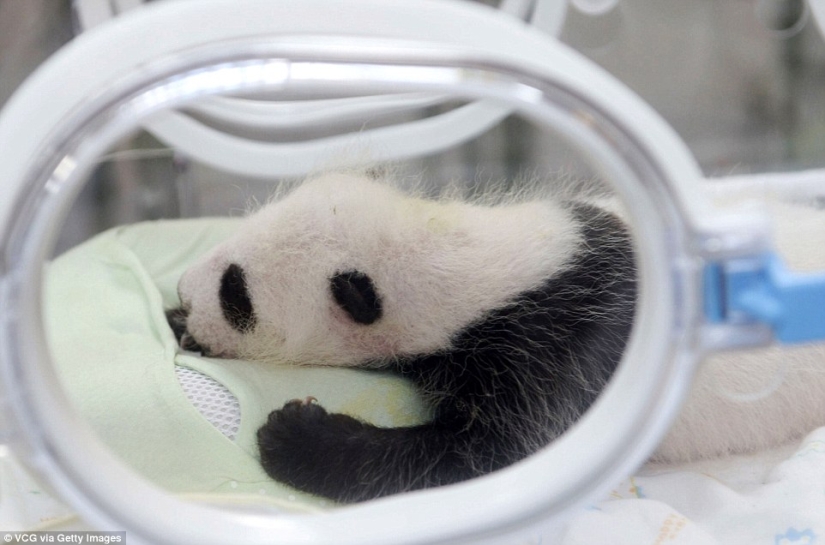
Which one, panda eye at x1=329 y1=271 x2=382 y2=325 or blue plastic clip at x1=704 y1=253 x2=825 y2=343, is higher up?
blue plastic clip at x1=704 y1=253 x2=825 y2=343

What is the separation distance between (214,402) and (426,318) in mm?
243

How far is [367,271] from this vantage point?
2.60 ft

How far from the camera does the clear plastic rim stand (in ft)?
1.38

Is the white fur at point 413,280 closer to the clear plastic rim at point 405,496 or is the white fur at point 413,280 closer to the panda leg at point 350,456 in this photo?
the panda leg at point 350,456

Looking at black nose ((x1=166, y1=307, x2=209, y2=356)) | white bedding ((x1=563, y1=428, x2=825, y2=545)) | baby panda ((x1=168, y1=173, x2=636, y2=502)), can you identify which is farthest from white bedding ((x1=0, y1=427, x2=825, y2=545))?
black nose ((x1=166, y1=307, x2=209, y2=356))

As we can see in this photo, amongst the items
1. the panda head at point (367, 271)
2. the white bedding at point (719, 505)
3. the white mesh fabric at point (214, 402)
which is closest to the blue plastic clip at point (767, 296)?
the white bedding at point (719, 505)

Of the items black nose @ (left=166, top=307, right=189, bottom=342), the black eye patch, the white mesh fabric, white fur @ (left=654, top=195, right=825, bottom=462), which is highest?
the black eye patch

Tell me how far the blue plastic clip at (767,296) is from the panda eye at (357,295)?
405 mm

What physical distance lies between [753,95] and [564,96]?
1.43 meters

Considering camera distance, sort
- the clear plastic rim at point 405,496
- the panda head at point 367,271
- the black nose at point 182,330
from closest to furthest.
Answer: the clear plastic rim at point 405,496, the panda head at point 367,271, the black nose at point 182,330

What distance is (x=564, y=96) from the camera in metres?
0.43

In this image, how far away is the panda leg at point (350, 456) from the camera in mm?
739

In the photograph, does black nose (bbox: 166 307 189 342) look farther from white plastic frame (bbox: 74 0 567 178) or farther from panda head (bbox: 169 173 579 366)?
white plastic frame (bbox: 74 0 567 178)

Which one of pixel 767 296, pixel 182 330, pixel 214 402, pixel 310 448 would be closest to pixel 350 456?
pixel 310 448
